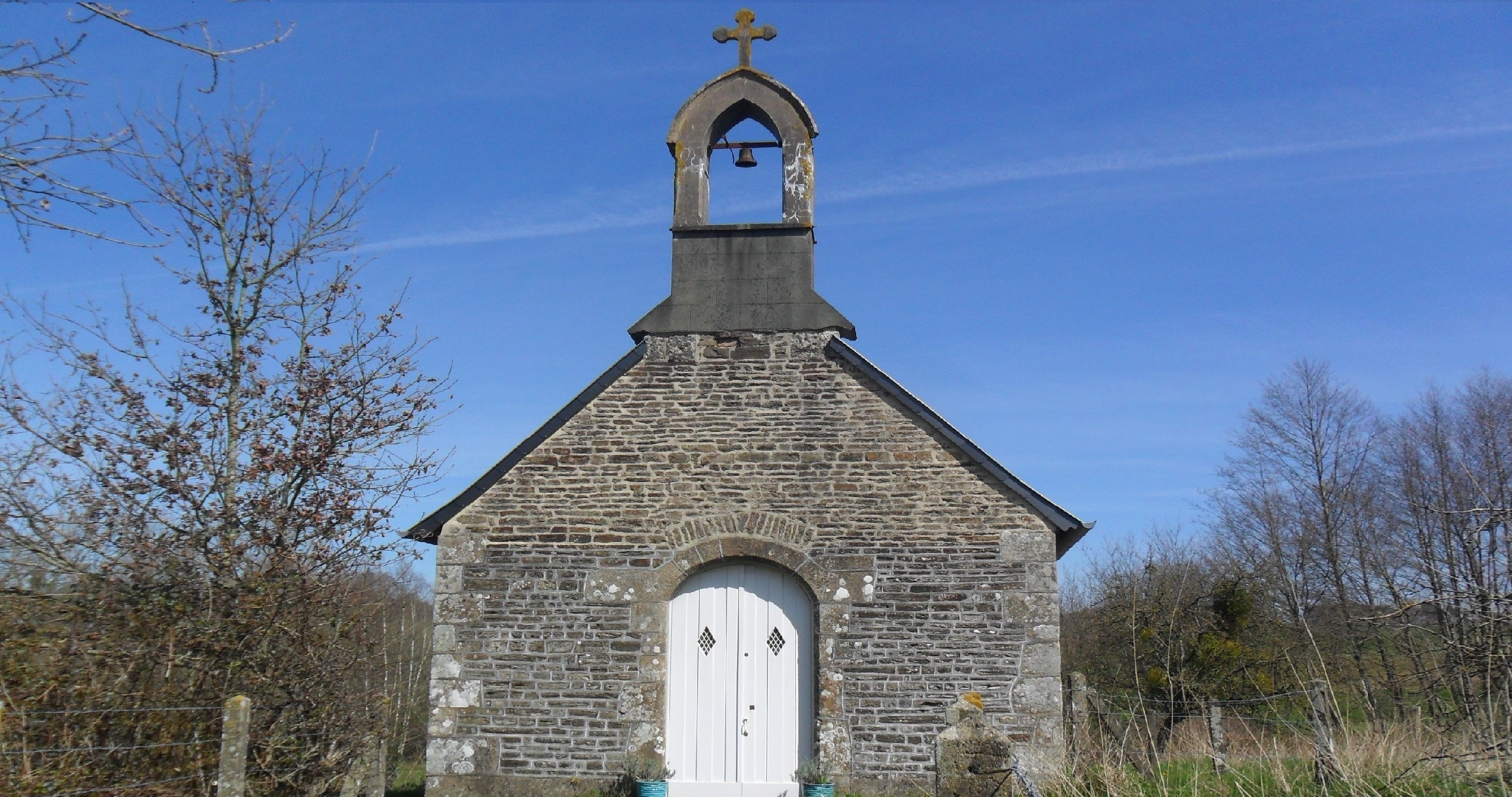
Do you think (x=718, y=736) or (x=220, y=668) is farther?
(x=718, y=736)

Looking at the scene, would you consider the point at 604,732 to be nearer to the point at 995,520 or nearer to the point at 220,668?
the point at 220,668

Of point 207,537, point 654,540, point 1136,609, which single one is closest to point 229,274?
point 207,537

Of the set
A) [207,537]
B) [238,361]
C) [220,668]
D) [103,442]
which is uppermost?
[238,361]

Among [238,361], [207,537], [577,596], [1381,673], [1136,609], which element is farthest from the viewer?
[1381,673]

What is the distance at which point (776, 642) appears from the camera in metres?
10.8

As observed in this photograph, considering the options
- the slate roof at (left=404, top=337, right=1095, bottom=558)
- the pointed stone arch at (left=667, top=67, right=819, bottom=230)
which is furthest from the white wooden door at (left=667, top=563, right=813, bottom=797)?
the pointed stone arch at (left=667, top=67, right=819, bottom=230)

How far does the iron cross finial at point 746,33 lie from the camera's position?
482 inches

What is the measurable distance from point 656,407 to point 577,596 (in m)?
2.11

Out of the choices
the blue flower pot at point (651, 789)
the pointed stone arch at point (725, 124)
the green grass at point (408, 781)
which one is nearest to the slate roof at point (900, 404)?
the pointed stone arch at point (725, 124)

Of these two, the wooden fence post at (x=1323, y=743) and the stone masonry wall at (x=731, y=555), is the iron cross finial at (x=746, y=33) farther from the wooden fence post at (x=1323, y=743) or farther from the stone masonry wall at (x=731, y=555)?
the wooden fence post at (x=1323, y=743)

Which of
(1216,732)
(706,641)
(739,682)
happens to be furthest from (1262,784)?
(1216,732)

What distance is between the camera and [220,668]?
909 cm

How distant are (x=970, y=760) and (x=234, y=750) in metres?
6.10

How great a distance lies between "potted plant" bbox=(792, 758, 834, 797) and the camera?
1002cm
